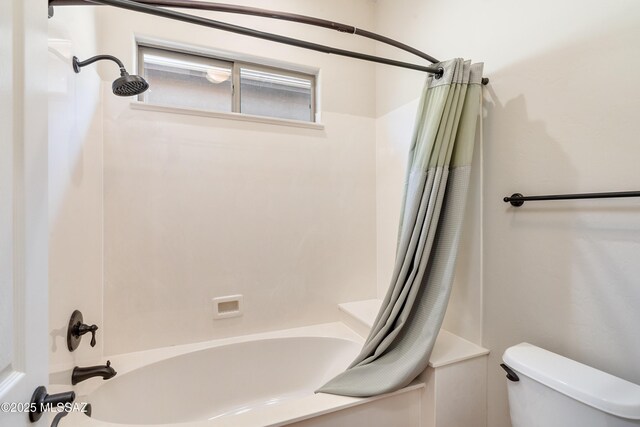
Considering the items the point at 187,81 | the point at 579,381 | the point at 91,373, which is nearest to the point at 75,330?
the point at 91,373

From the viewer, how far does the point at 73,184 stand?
1234mm

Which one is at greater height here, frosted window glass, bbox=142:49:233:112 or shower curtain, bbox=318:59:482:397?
frosted window glass, bbox=142:49:233:112

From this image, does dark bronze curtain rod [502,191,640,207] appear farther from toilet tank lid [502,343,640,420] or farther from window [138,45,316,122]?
window [138,45,316,122]

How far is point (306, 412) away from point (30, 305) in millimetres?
1018

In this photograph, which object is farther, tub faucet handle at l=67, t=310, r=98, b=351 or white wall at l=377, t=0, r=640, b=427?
tub faucet handle at l=67, t=310, r=98, b=351

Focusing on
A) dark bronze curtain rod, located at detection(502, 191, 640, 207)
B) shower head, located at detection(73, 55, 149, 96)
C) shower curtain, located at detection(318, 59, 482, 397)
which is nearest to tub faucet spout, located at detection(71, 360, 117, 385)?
shower curtain, located at detection(318, 59, 482, 397)

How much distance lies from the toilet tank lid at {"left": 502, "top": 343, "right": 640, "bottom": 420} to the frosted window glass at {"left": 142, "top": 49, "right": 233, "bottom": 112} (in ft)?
6.70

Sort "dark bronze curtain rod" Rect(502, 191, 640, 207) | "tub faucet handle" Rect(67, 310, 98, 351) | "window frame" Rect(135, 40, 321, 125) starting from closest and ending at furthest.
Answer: "dark bronze curtain rod" Rect(502, 191, 640, 207) < "tub faucet handle" Rect(67, 310, 98, 351) < "window frame" Rect(135, 40, 321, 125)

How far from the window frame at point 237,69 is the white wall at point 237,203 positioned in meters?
0.06

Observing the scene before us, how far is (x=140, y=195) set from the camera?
5.34ft

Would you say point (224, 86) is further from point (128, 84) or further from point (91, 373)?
point (91, 373)

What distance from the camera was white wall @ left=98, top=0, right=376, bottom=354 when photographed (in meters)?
1.61

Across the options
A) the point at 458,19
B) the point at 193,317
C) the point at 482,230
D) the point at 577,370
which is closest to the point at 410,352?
the point at 577,370

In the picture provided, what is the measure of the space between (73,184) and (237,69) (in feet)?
3.97
